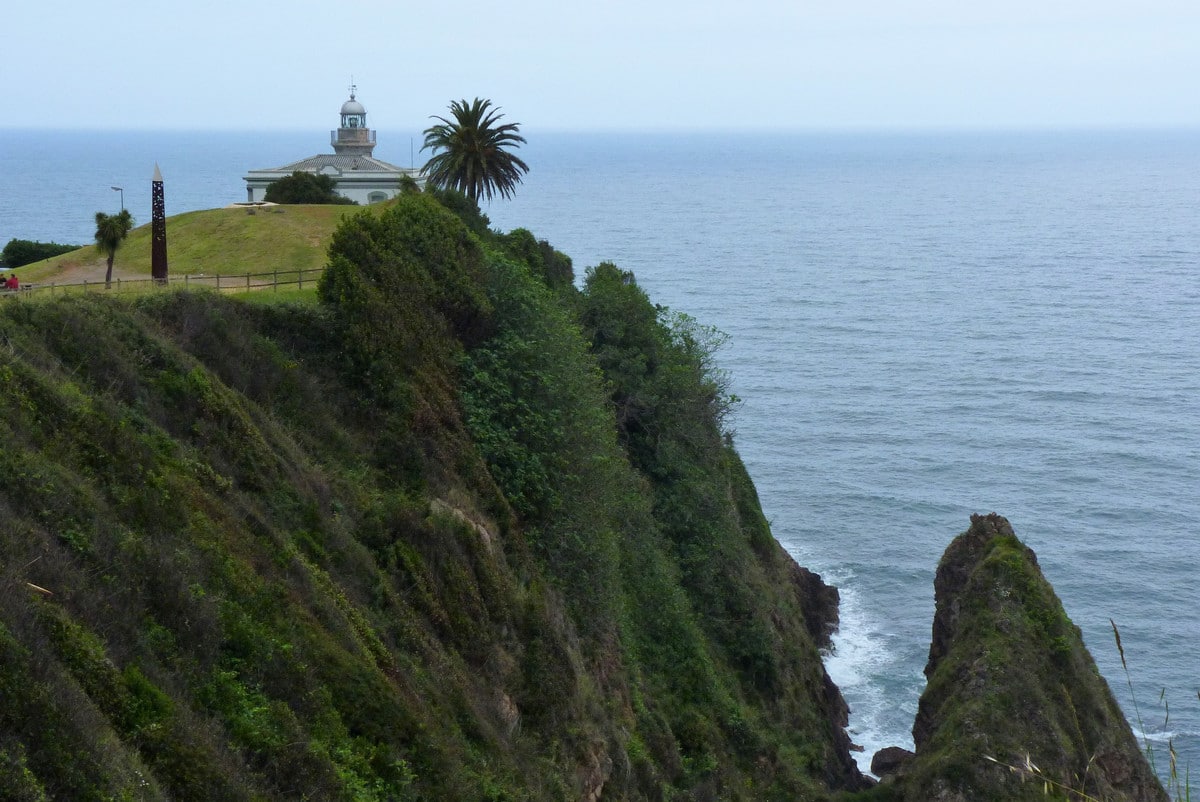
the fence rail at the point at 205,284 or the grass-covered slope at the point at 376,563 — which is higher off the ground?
the fence rail at the point at 205,284

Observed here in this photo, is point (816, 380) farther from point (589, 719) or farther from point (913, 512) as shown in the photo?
point (589, 719)

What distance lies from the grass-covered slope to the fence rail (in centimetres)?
303

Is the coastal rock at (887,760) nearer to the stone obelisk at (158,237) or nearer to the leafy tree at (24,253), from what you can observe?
the stone obelisk at (158,237)

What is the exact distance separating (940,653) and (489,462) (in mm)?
20253

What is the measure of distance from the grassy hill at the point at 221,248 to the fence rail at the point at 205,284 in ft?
7.95

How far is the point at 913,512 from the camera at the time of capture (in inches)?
2640

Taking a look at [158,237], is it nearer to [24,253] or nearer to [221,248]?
[221,248]

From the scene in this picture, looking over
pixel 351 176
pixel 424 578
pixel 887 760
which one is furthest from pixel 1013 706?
pixel 351 176

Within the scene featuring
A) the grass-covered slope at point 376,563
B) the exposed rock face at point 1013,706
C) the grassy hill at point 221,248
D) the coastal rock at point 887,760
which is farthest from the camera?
the grassy hill at point 221,248

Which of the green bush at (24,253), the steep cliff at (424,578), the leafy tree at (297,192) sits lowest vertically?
the steep cliff at (424,578)

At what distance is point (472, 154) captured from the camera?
5359 centimetres

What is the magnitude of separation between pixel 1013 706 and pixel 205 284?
2834cm

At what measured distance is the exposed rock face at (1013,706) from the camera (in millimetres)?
34219

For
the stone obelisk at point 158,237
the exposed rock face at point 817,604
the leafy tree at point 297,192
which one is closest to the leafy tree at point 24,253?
the leafy tree at point 297,192
